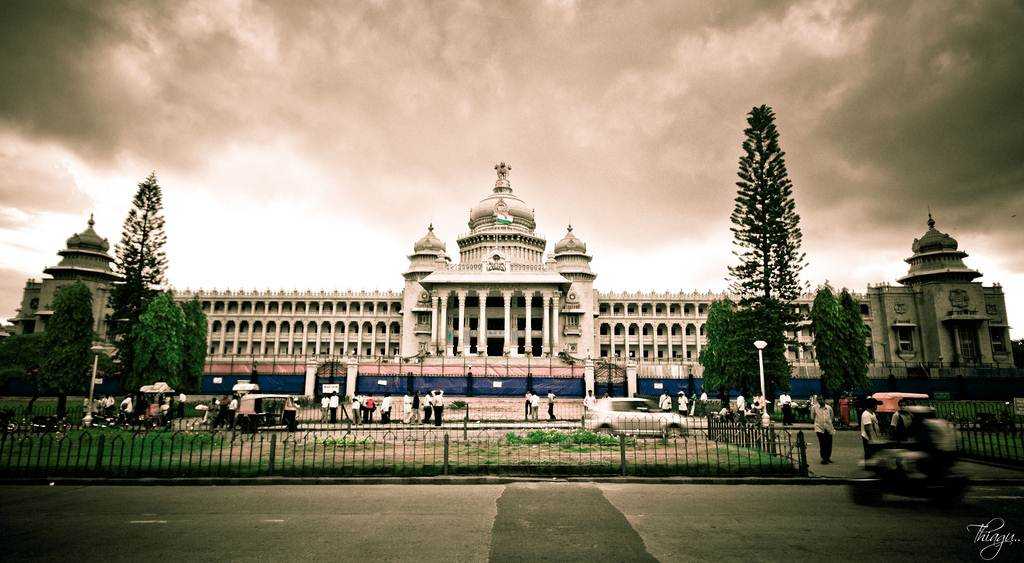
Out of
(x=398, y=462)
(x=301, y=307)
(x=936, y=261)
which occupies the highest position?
(x=936, y=261)

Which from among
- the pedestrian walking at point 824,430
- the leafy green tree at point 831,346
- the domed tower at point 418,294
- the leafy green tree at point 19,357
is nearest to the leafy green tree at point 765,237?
the leafy green tree at point 831,346

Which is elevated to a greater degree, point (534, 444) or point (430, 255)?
point (430, 255)

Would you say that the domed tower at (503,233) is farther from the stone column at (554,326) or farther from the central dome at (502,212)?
the stone column at (554,326)

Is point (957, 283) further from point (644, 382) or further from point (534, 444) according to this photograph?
point (534, 444)

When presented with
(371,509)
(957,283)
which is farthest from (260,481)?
(957,283)

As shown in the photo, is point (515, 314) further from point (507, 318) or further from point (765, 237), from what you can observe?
point (765, 237)

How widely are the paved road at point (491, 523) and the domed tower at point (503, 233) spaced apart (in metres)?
55.7

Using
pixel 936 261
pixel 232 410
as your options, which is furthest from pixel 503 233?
pixel 936 261

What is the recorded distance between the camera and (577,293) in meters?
65.4

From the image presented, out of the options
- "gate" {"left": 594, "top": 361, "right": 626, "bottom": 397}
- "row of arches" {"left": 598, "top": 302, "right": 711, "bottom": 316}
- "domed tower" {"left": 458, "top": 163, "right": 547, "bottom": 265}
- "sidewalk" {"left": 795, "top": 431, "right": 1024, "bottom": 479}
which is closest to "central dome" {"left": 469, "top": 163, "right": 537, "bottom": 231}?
"domed tower" {"left": 458, "top": 163, "right": 547, "bottom": 265}

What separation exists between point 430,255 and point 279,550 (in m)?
62.1

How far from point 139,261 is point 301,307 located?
127 ft

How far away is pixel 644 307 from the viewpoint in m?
76.8

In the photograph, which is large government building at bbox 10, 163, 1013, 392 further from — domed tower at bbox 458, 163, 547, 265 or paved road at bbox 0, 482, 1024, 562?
paved road at bbox 0, 482, 1024, 562
